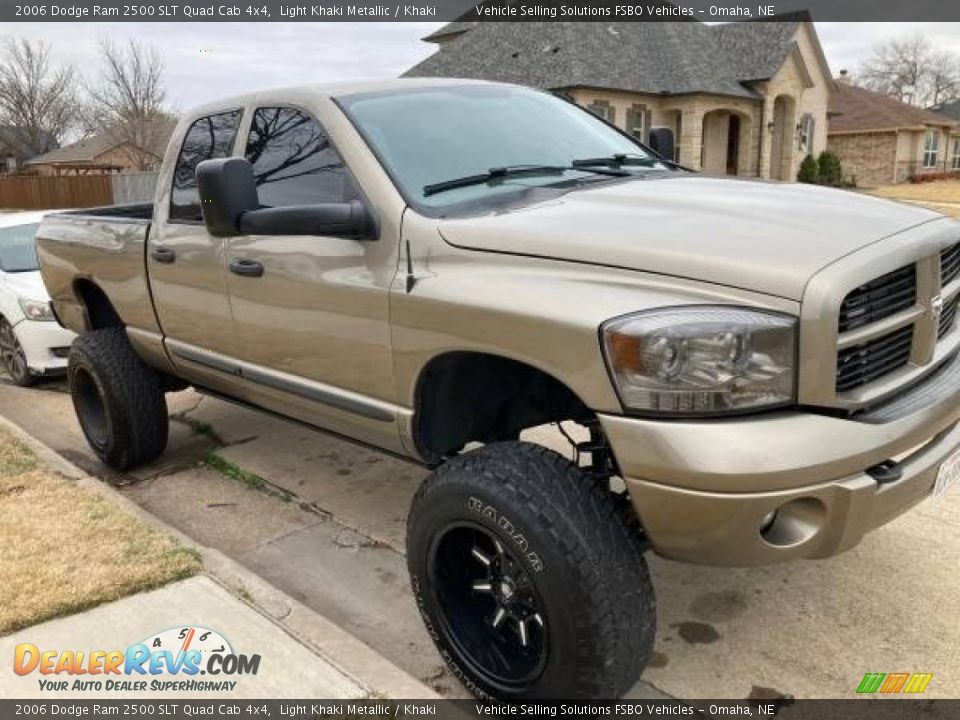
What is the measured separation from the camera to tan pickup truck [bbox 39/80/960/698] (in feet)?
7.57

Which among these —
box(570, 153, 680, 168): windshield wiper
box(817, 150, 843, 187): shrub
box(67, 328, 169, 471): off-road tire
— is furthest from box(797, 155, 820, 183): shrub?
box(67, 328, 169, 471): off-road tire

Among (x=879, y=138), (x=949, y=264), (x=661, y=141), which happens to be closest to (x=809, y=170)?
(x=879, y=138)

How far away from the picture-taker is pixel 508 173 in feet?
11.2

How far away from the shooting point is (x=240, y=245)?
12.5 ft

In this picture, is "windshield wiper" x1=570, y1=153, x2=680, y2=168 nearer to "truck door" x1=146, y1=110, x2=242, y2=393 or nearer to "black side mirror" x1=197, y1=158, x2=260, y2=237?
"black side mirror" x1=197, y1=158, x2=260, y2=237

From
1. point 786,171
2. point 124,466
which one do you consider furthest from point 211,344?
point 786,171

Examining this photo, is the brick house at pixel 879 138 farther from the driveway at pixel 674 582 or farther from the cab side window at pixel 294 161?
the cab side window at pixel 294 161

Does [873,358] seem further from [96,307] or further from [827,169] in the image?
[827,169]

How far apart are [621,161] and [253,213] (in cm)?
156

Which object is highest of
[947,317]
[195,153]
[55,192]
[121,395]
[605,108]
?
[605,108]

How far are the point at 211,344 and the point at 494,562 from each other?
6.89 feet

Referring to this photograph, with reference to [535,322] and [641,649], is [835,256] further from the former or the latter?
[641,649]

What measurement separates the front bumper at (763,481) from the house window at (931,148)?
159 ft

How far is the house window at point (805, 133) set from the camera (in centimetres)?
3375
